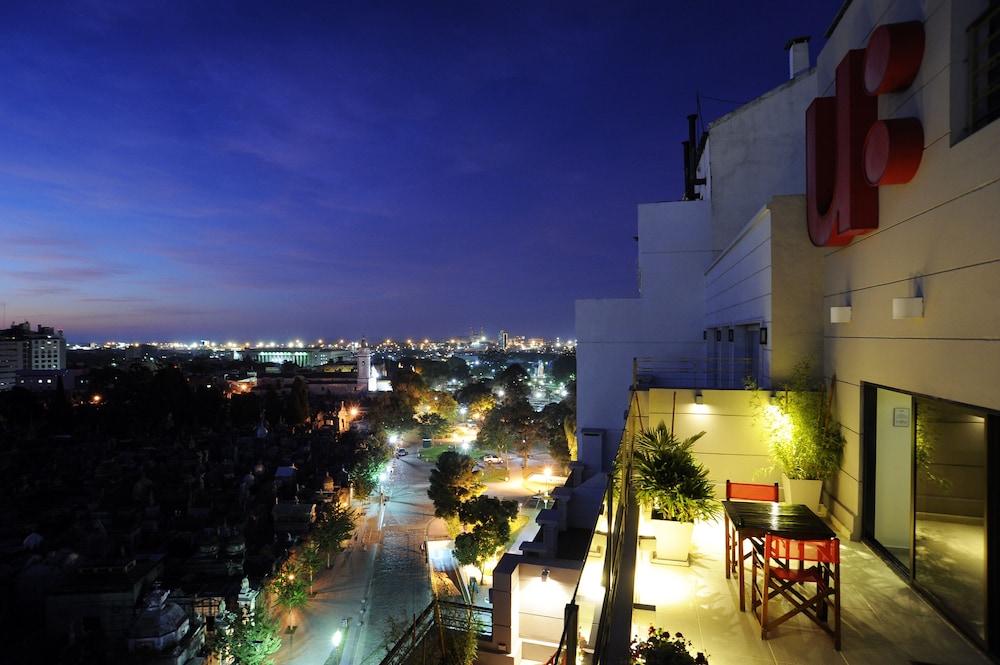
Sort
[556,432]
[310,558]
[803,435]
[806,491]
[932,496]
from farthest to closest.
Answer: [556,432]
[310,558]
[803,435]
[806,491]
[932,496]

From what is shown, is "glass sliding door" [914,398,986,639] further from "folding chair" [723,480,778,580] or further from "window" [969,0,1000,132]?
"window" [969,0,1000,132]

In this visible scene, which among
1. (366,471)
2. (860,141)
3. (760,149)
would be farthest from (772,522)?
(366,471)

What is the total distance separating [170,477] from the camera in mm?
26281

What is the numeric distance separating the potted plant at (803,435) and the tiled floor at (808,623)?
122 centimetres

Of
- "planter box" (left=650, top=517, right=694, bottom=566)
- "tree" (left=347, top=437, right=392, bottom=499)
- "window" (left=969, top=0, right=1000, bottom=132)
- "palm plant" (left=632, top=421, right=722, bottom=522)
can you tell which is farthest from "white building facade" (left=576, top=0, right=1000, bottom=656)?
"tree" (left=347, top=437, right=392, bottom=499)

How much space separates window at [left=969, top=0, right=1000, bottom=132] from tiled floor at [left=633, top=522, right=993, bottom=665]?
3.38 m

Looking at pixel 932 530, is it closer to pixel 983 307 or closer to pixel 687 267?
pixel 983 307

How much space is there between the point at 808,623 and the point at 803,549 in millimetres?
760

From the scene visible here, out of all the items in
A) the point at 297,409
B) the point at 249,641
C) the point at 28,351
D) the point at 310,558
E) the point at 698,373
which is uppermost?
the point at 698,373

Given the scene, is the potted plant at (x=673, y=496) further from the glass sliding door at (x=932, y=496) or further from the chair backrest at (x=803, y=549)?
the glass sliding door at (x=932, y=496)

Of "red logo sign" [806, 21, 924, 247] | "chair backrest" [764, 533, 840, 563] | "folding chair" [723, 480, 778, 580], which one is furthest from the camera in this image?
"folding chair" [723, 480, 778, 580]

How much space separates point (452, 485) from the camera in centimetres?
2236

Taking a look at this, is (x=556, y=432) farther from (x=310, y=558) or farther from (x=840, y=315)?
(x=840, y=315)

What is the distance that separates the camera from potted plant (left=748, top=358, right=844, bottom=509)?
5691mm
